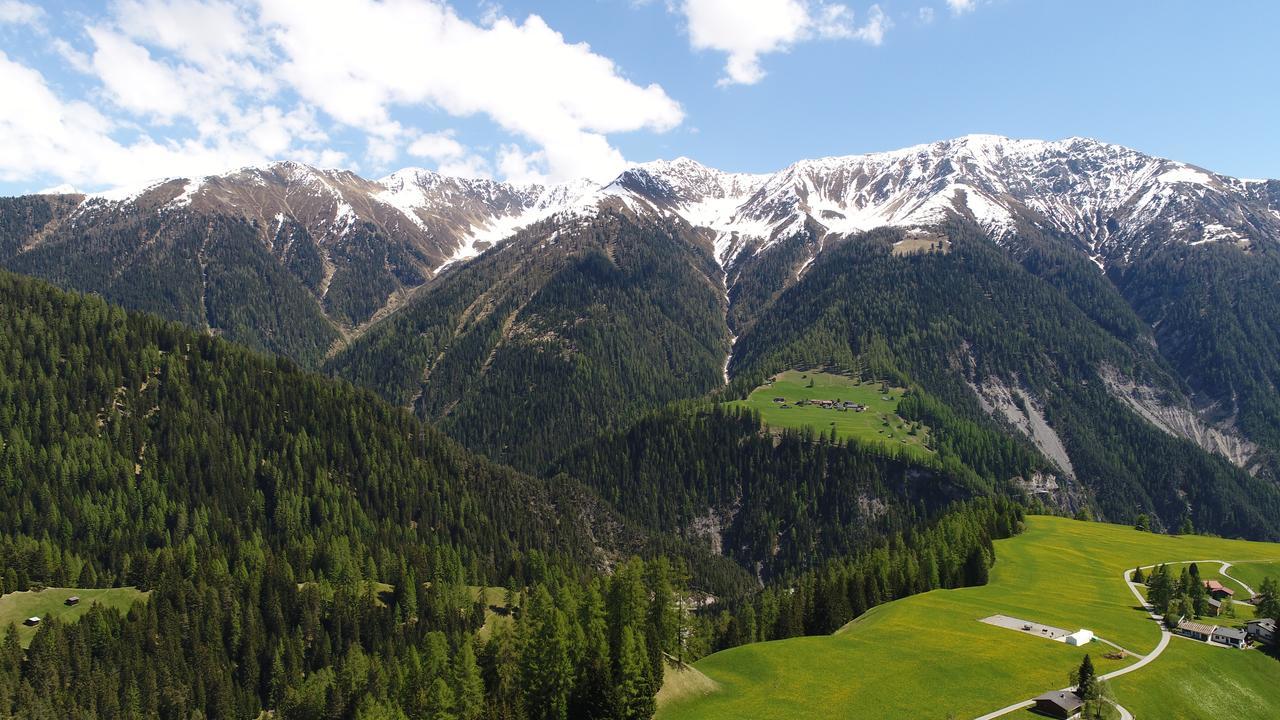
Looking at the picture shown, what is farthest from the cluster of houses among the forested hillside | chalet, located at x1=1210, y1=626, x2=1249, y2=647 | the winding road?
the forested hillside

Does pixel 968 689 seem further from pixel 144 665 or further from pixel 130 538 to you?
pixel 130 538

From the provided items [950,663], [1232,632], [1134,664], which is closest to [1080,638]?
[1134,664]

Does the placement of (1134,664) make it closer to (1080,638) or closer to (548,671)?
(1080,638)

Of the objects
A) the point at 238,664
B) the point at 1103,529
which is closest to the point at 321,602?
the point at 238,664

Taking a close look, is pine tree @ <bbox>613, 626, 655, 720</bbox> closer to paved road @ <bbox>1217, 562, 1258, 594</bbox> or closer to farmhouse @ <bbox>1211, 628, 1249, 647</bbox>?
farmhouse @ <bbox>1211, 628, 1249, 647</bbox>

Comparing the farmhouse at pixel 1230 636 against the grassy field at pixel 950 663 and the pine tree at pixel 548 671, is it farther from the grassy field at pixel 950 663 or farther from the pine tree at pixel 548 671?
the pine tree at pixel 548 671

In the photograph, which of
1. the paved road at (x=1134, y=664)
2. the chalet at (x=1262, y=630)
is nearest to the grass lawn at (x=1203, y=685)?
the paved road at (x=1134, y=664)
